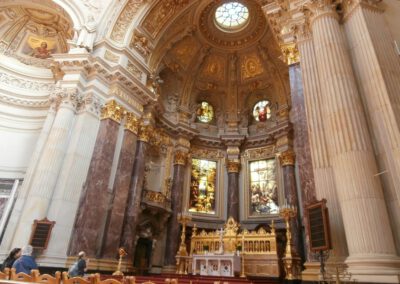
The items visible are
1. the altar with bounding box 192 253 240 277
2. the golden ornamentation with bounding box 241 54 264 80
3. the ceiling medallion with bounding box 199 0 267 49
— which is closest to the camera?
the altar with bounding box 192 253 240 277

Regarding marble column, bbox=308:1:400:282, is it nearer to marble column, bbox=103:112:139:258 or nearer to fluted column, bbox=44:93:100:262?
marble column, bbox=103:112:139:258

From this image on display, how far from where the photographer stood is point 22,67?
15.3 metres

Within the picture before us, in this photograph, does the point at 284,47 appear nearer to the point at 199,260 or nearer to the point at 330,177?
A: the point at 330,177

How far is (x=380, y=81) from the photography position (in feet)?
20.0

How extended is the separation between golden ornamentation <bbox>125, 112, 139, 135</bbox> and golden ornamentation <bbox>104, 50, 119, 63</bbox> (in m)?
2.72

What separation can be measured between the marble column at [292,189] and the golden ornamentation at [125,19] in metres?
11.2

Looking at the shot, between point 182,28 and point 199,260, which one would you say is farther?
point 182,28

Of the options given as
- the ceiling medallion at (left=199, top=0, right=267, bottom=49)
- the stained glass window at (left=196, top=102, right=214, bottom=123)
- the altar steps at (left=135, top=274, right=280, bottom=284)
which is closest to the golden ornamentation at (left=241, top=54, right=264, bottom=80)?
the ceiling medallion at (left=199, top=0, right=267, bottom=49)

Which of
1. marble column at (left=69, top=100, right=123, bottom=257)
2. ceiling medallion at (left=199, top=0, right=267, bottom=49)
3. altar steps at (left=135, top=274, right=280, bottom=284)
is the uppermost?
ceiling medallion at (left=199, top=0, right=267, bottom=49)

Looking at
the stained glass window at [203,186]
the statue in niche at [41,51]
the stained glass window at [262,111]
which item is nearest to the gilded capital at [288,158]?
the stained glass window at [262,111]

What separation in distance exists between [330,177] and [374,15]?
4.16 m

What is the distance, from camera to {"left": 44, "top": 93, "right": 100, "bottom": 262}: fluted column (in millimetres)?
10320

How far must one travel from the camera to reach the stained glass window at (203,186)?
709 inches

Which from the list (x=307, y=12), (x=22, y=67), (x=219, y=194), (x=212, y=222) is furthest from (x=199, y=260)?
(x=22, y=67)
